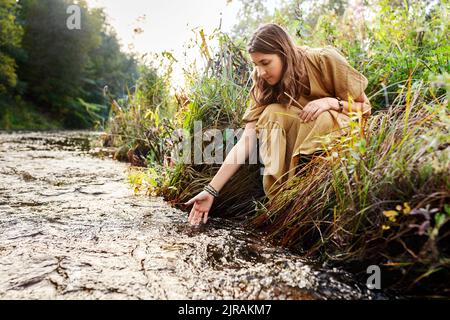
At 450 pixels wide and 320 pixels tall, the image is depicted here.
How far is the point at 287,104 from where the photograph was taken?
200 cm

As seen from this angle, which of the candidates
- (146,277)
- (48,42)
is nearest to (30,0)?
(48,42)

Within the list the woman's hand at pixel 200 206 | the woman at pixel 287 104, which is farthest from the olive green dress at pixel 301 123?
the woman's hand at pixel 200 206

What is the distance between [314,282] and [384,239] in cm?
28

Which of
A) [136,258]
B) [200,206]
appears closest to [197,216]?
[200,206]

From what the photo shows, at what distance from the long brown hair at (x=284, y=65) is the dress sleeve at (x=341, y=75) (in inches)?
4.8

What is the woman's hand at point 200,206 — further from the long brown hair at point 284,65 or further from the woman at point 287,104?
the long brown hair at point 284,65

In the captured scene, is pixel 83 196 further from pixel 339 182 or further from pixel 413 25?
pixel 413 25

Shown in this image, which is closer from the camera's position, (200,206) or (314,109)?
(314,109)

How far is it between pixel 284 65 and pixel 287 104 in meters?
0.22

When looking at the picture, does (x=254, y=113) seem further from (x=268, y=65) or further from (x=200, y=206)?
(x=200, y=206)

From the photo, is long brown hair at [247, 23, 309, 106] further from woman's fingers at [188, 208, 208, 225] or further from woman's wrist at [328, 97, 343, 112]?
woman's fingers at [188, 208, 208, 225]
